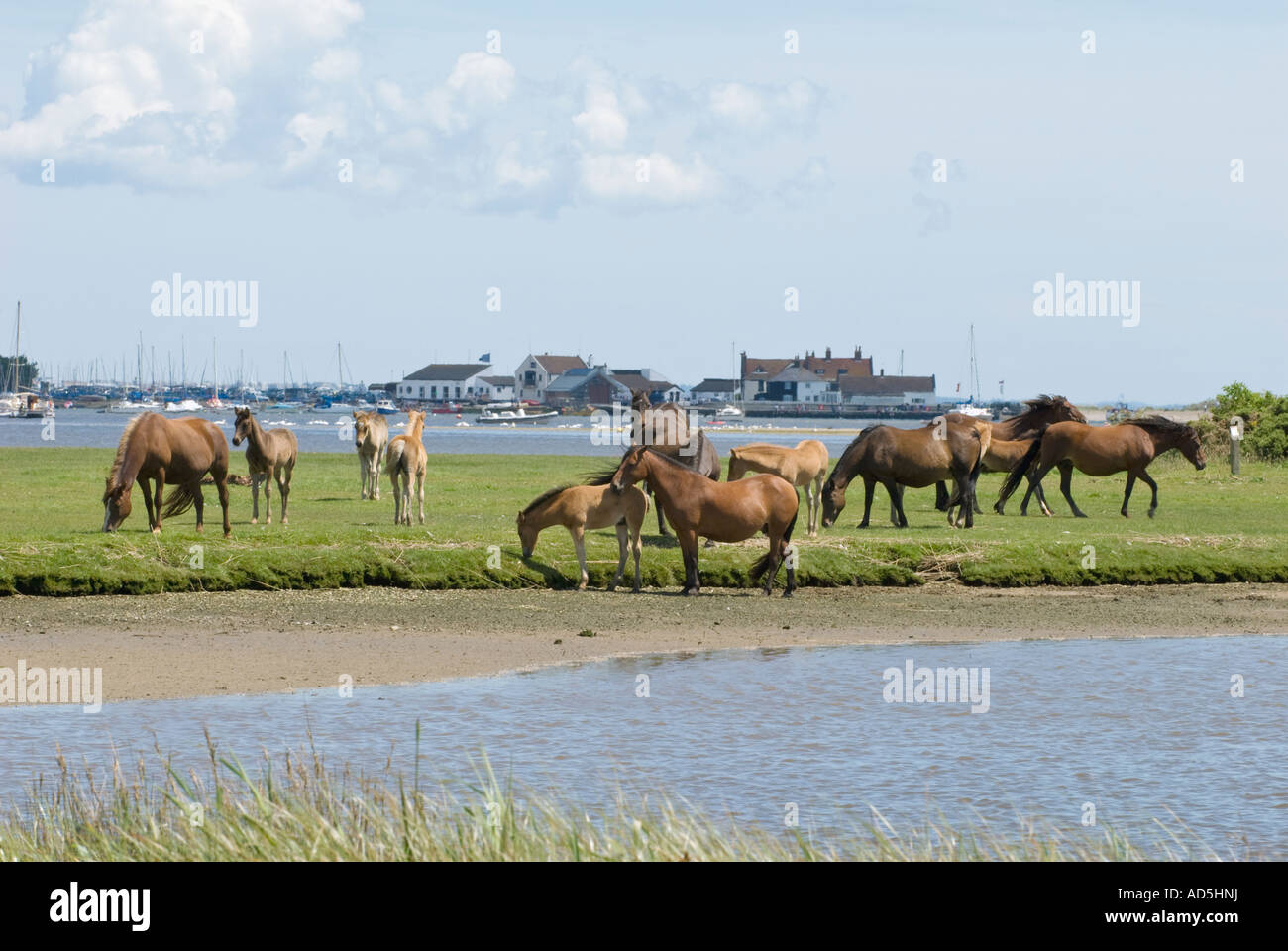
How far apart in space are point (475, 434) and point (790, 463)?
103801mm

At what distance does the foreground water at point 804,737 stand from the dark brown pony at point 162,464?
8.98 meters

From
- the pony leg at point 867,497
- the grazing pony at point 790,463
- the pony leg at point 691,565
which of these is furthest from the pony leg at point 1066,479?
the pony leg at point 691,565

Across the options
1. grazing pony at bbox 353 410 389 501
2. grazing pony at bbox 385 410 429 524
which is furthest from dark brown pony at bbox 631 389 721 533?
grazing pony at bbox 353 410 389 501

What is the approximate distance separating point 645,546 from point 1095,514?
12118 millimetres

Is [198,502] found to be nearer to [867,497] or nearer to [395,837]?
[867,497]

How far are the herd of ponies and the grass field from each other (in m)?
0.53

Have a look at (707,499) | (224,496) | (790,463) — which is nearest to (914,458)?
(790,463)

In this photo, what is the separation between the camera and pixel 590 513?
20.3 metres

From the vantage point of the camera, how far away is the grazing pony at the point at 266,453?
83.7 feet

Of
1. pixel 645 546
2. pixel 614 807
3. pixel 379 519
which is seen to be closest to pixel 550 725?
pixel 614 807

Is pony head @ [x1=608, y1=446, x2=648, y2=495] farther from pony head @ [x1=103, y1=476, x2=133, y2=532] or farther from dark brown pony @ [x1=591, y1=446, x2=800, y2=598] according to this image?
pony head @ [x1=103, y1=476, x2=133, y2=532]

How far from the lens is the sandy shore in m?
16.0

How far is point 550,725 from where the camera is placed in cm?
1345
